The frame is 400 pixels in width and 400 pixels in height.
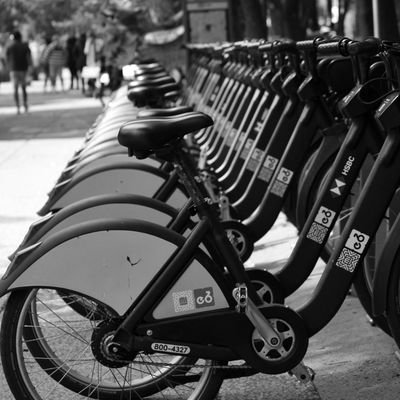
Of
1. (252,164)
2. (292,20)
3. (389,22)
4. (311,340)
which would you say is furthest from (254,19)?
(311,340)

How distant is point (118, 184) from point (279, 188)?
0.86 meters

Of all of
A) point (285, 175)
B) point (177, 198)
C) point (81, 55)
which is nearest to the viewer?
point (177, 198)

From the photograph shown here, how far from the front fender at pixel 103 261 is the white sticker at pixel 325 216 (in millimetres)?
652

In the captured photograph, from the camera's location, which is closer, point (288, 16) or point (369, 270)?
point (369, 270)

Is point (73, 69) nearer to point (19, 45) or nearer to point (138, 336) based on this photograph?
point (19, 45)

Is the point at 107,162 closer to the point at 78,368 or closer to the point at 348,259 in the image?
the point at 78,368

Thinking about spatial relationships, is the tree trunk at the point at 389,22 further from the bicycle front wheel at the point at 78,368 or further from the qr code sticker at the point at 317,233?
the bicycle front wheel at the point at 78,368

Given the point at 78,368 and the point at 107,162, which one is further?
the point at 107,162

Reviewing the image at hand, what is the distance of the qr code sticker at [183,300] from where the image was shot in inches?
154

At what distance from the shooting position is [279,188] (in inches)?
228

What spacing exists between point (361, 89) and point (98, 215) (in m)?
1.14

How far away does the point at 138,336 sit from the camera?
12.8ft

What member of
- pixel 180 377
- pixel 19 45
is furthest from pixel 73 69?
pixel 180 377

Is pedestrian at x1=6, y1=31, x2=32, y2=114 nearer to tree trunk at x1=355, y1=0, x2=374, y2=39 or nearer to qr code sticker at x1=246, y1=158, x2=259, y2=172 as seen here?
tree trunk at x1=355, y1=0, x2=374, y2=39
